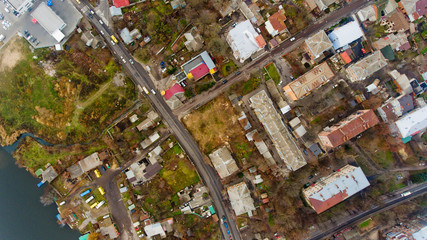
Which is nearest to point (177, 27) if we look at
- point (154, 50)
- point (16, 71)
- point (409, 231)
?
point (154, 50)

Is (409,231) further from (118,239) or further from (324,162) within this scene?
(118,239)

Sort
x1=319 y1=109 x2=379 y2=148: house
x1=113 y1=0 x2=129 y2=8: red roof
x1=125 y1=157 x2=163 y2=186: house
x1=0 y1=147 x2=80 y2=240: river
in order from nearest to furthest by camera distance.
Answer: x1=319 y1=109 x2=379 y2=148: house, x1=113 y1=0 x2=129 y2=8: red roof, x1=125 y1=157 x2=163 y2=186: house, x1=0 y1=147 x2=80 y2=240: river

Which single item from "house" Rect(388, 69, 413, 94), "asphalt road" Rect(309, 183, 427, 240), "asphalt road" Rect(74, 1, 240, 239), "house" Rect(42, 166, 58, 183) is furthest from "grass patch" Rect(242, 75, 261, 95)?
"house" Rect(42, 166, 58, 183)

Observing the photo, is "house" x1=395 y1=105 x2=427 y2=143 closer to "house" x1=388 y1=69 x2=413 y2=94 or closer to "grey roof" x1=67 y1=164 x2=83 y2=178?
"house" x1=388 y1=69 x2=413 y2=94

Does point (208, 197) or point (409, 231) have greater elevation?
point (208, 197)

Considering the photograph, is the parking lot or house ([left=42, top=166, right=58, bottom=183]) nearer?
the parking lot

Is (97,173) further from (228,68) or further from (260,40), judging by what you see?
(260,40)

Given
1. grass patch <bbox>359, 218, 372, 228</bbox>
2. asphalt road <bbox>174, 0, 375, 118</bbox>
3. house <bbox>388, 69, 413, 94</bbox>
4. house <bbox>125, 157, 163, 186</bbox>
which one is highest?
asphalt road <bbox>174, 0, 375, 118</bbox>
